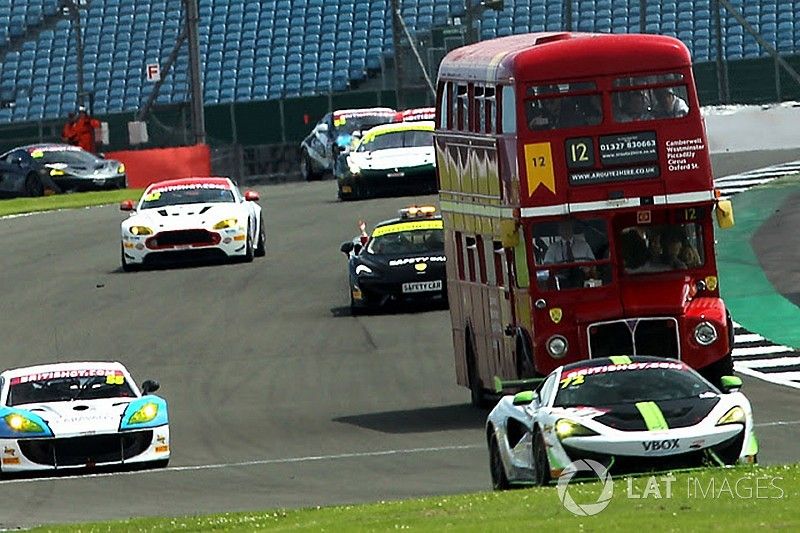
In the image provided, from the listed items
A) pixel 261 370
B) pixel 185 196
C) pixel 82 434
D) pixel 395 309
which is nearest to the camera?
pixel 82 434

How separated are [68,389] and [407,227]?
36.1 ft

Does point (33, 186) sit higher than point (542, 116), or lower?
lower

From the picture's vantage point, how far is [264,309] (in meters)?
31.0

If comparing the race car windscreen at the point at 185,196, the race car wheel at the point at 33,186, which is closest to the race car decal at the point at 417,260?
the race car windscreen at the point at 185,196

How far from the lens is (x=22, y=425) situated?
1948 centimetres

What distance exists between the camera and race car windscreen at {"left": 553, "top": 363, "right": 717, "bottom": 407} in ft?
49.1

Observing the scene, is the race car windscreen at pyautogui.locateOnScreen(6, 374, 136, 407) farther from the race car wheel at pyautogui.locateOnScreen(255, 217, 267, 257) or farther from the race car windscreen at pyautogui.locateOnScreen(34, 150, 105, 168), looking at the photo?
the race car windscreen at pyautogui.locateOnScreen(34, 150, 105, 168)

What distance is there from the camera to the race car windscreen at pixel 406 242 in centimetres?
3038

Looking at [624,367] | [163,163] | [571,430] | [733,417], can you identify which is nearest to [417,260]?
[624,367]

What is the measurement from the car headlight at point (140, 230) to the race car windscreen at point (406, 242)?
5334 mm

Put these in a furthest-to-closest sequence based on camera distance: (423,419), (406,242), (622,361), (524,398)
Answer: (406,242), (423,419), (622,361), (524,398)

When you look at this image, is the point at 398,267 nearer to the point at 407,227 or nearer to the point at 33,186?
the point at 407,227

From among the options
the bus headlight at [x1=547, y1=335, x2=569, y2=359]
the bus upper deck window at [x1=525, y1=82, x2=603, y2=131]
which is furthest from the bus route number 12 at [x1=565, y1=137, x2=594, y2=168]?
the bus headlight at [x1=547, y1=335, x2=569, y2=359]

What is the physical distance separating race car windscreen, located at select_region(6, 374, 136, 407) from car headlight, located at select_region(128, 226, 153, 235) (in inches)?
548
